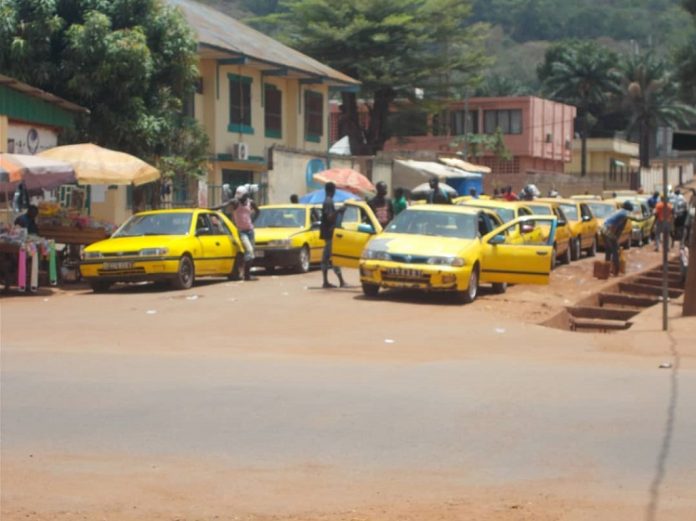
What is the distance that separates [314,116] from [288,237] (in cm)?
2089

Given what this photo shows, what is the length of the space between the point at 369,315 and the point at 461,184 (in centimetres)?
3874

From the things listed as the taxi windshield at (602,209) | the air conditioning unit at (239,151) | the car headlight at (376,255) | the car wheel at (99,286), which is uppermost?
the air conditioning unit at (239,151)

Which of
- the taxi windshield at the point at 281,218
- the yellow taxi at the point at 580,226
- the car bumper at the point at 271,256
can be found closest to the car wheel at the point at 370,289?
the car bumper at the point at 271,256

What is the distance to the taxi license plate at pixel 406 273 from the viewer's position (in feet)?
65.0

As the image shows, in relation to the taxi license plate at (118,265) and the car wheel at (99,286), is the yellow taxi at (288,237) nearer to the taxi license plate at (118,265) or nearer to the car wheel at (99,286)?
the car wheel at (99,286)

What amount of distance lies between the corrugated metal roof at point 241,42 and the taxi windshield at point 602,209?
34.8 feet

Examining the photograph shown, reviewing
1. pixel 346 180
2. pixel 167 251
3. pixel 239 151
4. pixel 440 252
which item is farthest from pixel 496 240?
pixel 239 151

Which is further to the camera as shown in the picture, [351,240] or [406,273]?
[351,240]

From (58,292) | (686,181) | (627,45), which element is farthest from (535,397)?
(627,45)

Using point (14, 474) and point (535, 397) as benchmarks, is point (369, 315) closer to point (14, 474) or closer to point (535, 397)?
point (535, 397)

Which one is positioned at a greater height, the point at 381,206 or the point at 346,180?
the point at 346,180

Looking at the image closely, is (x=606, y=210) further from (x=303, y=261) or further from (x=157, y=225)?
(x=157, y=225)

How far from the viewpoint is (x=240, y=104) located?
4016 cm

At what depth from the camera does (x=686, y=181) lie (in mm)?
85500
